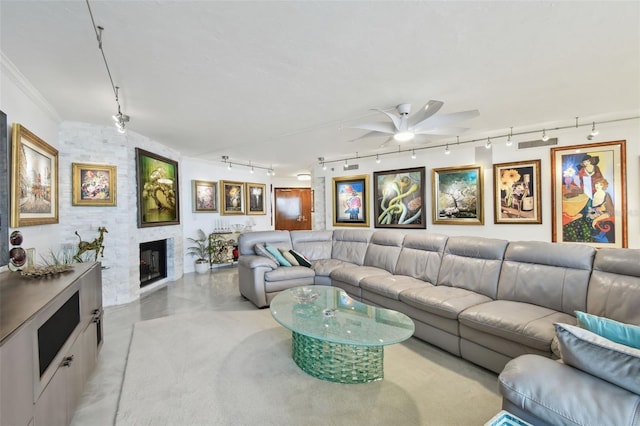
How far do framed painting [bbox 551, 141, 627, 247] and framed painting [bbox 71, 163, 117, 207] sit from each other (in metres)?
6.36

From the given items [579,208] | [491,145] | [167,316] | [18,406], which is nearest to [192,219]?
[167,316]

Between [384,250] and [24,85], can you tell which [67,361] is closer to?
[24,85]

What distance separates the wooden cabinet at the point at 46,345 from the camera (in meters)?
Answer: 1.14

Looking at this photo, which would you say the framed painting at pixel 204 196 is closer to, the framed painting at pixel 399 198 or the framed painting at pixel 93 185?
the framed painting at pixel 93 185

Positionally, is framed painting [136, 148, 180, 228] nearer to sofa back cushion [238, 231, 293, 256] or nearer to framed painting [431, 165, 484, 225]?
sofa back cushion [238, 231, 293, 256]

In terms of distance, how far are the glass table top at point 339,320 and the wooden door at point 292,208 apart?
21.8 feet

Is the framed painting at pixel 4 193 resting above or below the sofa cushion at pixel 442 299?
above

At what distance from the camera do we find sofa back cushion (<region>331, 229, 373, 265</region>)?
4.79 m

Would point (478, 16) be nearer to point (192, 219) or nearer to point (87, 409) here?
point (87, 409)

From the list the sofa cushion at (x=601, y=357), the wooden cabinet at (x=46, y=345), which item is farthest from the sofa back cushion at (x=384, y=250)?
the wooden cabinet at (x=46, y=345)

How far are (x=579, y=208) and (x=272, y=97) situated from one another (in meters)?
4.33

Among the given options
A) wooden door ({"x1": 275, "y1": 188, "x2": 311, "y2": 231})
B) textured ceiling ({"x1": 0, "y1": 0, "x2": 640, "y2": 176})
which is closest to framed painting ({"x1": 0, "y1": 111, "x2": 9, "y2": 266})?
textured ceiling ({"x1": 0, "y1": 0, "x2": 640, "y2": 176})

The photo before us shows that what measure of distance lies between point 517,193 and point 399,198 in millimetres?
1917

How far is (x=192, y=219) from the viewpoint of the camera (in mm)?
6418
